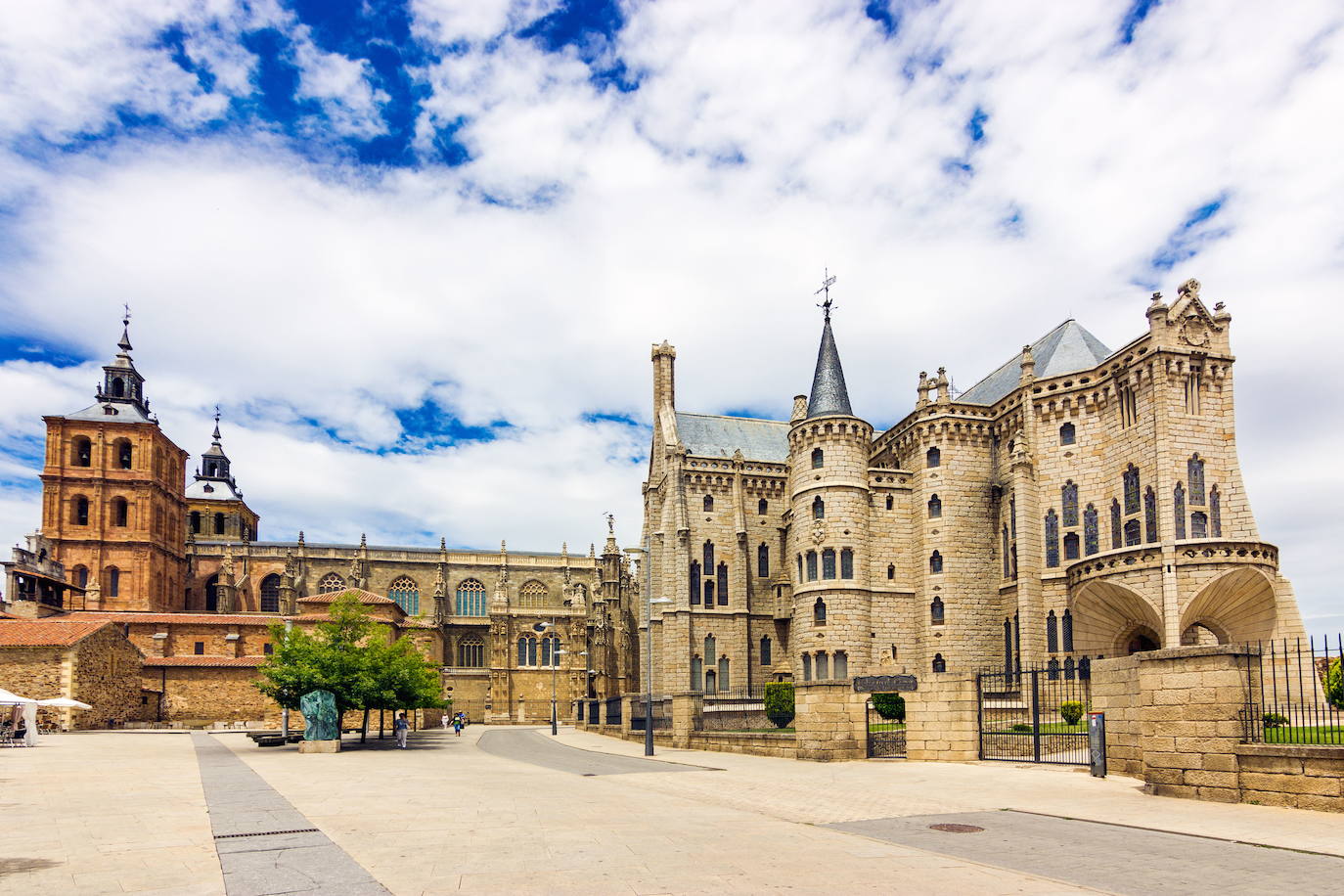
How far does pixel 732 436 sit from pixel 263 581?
39568 millimetres

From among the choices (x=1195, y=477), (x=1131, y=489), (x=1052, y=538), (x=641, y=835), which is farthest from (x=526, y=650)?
→ (x=641, y=835)

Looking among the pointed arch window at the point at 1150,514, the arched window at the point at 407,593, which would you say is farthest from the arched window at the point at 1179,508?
the arched window at the point at 407,593

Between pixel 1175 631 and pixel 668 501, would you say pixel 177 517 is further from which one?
pixel 1175 631

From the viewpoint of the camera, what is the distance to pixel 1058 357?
1817 inches

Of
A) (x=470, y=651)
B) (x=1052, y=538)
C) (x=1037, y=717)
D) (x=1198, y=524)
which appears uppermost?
(x=1198, y=524)

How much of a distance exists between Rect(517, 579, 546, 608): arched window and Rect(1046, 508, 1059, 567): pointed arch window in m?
45.4

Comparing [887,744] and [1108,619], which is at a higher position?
[1108,619]

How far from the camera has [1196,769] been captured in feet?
48.3

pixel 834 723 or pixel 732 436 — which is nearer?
pixel 834 723

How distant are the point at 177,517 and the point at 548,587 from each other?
2981 centimetres

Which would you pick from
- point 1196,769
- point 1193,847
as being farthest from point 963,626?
point 1193,847

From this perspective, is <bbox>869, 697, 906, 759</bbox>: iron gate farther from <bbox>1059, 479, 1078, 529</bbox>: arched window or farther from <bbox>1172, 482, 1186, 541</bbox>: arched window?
<bbox>1059, 479, 1078, 529</bbox>: arched window

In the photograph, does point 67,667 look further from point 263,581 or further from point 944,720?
point 944,720

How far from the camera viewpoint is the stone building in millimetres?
36844
